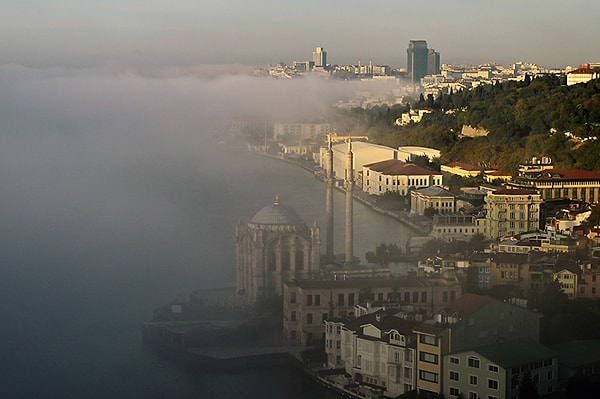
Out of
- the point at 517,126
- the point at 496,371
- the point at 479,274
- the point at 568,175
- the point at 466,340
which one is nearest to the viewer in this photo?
the point at 496,371

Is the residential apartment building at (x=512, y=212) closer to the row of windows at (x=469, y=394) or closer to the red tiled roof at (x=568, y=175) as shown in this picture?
the red tiled roof at (x=568, y=175)

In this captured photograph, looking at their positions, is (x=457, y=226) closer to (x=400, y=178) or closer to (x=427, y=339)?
(x=400, y=178)

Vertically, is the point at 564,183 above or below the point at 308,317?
above

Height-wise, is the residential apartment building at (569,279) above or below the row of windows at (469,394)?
above

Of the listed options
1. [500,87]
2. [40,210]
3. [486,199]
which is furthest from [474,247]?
[500,87]

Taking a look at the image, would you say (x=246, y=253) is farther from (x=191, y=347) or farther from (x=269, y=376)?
(x=269, y=376)

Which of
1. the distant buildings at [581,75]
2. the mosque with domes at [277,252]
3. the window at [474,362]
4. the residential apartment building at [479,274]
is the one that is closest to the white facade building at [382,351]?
the window at [474,362]

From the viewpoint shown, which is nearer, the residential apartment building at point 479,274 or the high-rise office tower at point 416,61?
the residential apartment building at point 479,274

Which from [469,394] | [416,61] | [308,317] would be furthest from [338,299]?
[416,61]
